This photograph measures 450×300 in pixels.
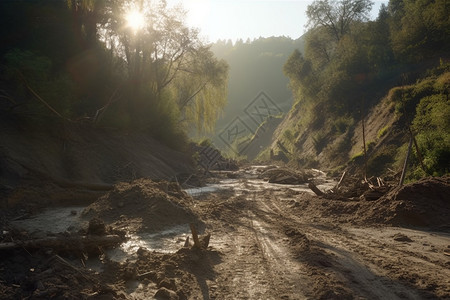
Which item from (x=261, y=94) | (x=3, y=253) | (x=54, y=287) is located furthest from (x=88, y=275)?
(x=261, y=94)

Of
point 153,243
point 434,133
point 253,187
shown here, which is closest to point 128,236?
point 153,243

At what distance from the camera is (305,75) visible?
48625mm

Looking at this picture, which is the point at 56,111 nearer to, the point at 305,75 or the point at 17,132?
the point at 17,132

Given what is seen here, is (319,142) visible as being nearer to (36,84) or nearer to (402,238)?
(36,84)

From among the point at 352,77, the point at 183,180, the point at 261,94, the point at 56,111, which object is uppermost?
the point at 261,94

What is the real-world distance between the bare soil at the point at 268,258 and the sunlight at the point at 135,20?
15643mm

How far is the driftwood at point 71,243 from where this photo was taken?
211 inches

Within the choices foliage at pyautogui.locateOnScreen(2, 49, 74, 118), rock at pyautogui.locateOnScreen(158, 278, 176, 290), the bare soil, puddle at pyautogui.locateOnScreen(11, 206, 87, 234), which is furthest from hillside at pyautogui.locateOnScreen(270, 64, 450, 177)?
foliage at pyautogui.locateOnScreen(2, 49, 74, 118)

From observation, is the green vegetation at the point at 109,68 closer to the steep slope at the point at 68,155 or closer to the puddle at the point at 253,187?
the steep slope at the point at 68,155

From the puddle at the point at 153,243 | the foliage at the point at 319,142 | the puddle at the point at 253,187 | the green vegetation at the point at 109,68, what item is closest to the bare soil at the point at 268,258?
the puddle at the point at 153,243

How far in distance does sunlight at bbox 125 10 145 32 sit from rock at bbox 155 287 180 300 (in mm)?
20972

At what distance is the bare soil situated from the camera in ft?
14.7

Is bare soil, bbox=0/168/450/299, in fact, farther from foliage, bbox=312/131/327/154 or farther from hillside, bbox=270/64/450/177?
foliage, bbox=312/131/327/154

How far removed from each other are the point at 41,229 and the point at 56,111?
678 centimetres
